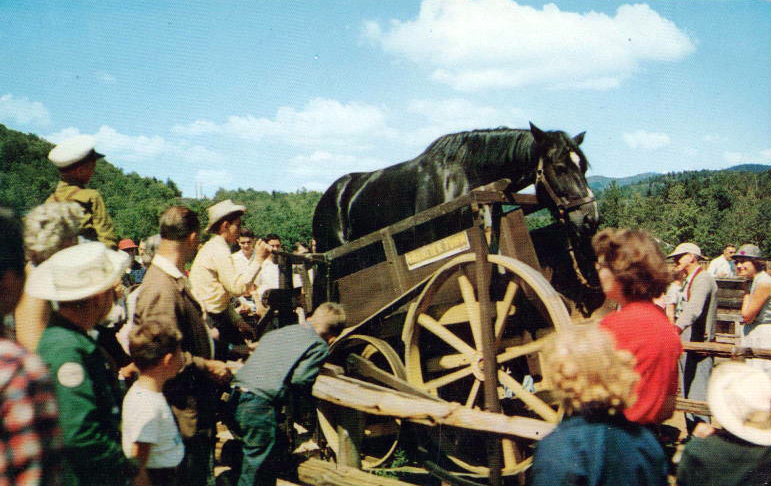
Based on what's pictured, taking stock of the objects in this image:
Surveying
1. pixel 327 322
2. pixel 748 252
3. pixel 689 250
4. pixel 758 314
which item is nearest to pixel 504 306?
pixel 327 322

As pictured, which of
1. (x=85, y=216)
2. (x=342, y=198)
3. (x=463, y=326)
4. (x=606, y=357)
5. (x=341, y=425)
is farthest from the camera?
(x=342, y=198)

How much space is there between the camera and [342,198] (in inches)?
286

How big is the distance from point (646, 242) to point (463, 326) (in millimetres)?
2473

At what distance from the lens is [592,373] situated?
67.2 inches

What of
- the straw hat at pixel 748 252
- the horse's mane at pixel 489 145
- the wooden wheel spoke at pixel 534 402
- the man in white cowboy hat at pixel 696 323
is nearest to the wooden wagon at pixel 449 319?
the wooden wheel spoke at pixel 534 402

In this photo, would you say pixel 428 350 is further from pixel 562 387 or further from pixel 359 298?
pixel 562 387

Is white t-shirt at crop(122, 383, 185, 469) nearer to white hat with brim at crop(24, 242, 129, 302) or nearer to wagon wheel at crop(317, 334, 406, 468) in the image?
white hat with brim at crop(24, 242, 129, 302)

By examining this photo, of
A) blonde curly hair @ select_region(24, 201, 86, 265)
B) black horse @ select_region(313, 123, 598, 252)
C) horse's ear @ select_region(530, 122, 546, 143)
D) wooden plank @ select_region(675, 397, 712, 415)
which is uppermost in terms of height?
horse's ear @ select_region(530, 122, 546, 143)

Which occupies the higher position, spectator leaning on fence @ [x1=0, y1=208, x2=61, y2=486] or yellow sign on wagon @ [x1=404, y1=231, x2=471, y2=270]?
yellow sign on wagon @ [x1=404, y1=231, x2=471, y2=270]

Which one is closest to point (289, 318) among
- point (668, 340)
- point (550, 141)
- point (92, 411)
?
point (550, 141)

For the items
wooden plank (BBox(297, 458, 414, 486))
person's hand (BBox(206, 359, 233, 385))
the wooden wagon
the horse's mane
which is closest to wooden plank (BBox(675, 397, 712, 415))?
the wooden wagon

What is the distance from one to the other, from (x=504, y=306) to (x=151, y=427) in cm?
246

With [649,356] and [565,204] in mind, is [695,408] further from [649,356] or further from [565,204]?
[649,356]

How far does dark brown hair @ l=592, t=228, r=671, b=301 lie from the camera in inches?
83.3
